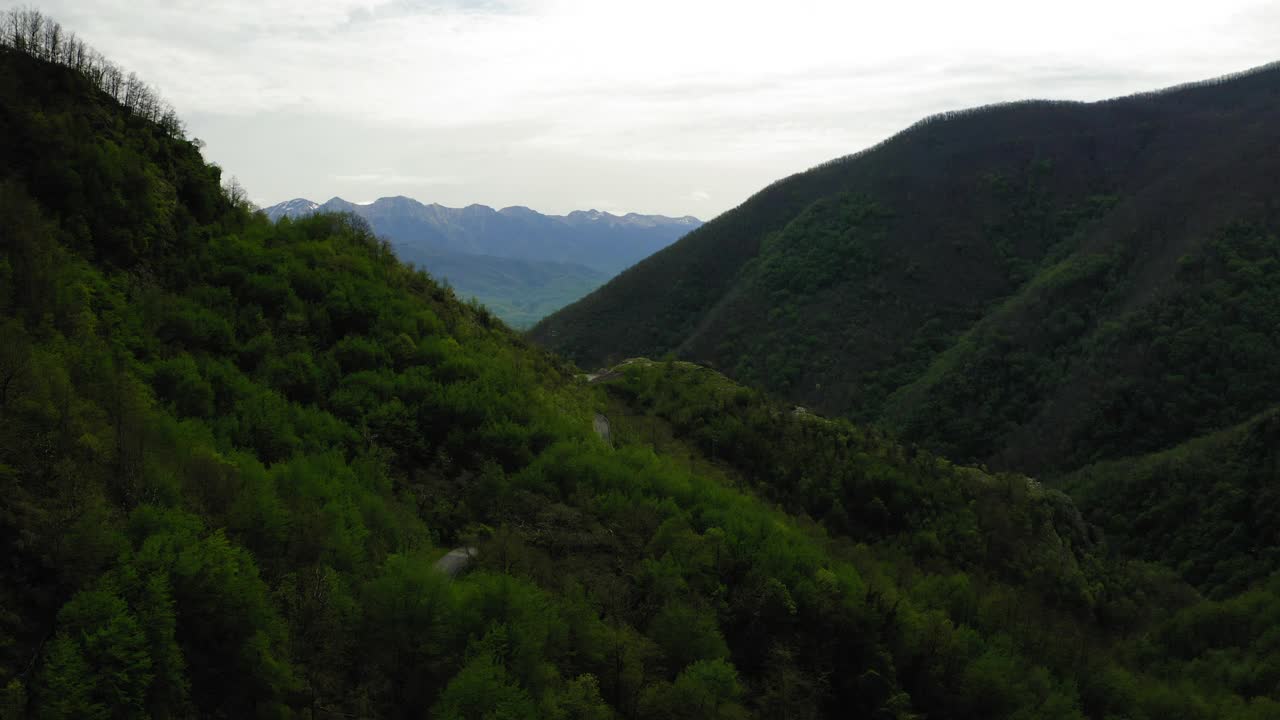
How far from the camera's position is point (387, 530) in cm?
2870

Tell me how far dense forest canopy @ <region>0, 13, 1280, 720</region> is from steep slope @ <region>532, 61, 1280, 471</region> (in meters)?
67.8

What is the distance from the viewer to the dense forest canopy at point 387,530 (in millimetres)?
18781

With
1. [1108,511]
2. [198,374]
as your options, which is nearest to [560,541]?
[198,374]

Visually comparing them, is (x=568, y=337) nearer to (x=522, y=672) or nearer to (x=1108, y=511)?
(x=1108, y=511)

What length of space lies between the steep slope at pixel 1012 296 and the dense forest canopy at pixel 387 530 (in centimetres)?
6776

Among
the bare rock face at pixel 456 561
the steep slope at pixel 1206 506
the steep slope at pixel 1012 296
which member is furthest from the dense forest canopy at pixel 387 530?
the steep slope at pixel 1012 296

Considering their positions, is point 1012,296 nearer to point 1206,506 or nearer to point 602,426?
point 1206,506

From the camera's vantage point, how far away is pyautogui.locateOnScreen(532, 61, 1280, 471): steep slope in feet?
393

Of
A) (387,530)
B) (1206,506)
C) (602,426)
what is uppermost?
(387,530)

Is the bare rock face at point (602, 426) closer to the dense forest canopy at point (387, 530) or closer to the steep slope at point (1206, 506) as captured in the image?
the dense forest canopy at point (387, 530)

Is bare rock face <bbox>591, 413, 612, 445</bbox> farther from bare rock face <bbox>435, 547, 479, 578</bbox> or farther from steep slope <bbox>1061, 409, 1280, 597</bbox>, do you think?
steep slope <bbox>1061, 409, 1280, 597</bbox>

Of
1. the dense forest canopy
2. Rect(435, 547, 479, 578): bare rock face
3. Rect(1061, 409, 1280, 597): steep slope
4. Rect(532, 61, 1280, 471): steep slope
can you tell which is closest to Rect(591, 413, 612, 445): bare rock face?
the dense forest canopy

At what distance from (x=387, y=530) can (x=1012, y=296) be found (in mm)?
160097

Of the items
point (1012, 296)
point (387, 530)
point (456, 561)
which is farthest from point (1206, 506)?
point (387, 530)
